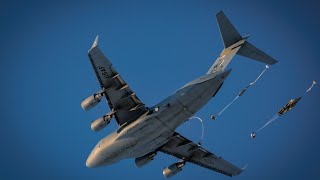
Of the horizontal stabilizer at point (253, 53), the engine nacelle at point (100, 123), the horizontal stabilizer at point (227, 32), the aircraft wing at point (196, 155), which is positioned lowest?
the aircraft wing at point (196, 155)

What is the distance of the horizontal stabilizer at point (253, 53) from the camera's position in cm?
3144

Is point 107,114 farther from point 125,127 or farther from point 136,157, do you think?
point 136,157

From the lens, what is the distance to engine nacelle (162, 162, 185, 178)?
37281 mm

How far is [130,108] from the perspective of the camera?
106ft

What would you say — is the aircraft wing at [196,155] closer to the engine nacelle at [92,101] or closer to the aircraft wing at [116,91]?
the aircraft wing at [116,91]

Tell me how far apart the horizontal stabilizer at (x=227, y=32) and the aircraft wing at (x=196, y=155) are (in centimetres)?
930

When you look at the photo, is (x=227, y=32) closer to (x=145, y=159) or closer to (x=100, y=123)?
(x=100, y=123)

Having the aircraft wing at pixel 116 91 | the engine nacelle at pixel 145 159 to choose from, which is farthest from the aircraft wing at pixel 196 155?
the aircraft wing at pixel 116 91

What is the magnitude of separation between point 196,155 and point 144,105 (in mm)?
9102

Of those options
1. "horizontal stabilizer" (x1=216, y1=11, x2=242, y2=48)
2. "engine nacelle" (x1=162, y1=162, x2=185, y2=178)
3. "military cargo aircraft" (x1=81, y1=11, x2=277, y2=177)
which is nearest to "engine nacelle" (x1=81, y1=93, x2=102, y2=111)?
"military cargo aircraft" (x1=81, y1=11, x2=277, y2=177)

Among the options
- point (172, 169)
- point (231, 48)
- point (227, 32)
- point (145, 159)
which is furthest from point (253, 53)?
point (145, 159)

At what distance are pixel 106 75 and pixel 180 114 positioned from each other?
548cm

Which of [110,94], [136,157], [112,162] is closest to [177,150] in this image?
[136,157]

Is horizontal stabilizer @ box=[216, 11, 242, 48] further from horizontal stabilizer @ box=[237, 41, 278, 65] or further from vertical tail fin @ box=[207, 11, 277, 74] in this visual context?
horizontal stabilizer @ box=[237, 41, 278, 65]
